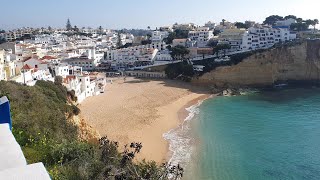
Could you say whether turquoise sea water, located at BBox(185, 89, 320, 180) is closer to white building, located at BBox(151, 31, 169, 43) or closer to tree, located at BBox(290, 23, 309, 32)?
tree, located at BBox(290, 23, 309, 32)

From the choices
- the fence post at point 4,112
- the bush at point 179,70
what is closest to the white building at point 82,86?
the bush at point 179,70

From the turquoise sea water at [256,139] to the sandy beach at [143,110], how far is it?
2434mm

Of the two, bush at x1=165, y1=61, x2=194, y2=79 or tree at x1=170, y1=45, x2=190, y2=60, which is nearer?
bush at x1=165, y1=61, x2=194, y2=79

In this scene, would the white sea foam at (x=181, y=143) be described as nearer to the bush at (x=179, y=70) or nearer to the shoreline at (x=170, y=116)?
the shoreline at (x=170, y=116)

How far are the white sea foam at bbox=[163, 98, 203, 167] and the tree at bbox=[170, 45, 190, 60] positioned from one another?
84.0ft

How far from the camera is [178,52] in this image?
2264 inches

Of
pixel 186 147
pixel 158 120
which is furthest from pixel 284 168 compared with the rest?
pixel 158 120

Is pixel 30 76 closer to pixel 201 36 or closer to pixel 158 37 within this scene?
pixel 201 36

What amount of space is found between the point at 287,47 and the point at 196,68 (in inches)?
542

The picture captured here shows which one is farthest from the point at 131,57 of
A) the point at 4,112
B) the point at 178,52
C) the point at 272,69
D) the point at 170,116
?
the point at 4,112

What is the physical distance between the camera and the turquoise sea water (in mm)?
20438

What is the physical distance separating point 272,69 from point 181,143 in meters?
30.1

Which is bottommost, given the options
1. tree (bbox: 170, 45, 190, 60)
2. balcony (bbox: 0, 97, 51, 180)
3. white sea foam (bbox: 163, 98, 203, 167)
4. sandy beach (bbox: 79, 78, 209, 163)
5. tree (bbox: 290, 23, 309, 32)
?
white sea foam (bbox: 163, 98, 203, 167)

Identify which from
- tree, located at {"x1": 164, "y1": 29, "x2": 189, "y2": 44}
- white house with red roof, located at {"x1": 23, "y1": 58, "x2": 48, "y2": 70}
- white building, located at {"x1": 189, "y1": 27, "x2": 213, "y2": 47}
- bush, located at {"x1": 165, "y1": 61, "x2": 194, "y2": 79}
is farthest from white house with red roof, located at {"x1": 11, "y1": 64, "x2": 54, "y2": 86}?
tree, located at {"x1": 164, "y1": 29, "x2": 189, "y2": 44}
